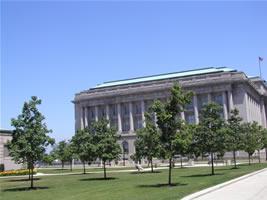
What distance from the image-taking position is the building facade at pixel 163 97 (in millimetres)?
119812

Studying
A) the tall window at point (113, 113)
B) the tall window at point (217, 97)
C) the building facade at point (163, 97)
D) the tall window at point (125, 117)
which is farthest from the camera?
the tall window at point (113, 113)

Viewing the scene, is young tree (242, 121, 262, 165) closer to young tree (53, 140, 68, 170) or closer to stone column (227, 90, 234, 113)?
young tree (53, 140, 68, 170)

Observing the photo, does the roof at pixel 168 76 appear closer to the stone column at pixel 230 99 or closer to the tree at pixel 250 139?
the stone column at pixel 230 99

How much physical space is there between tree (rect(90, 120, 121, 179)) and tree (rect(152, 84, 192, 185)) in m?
12.1

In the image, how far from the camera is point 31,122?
3262 centimetres

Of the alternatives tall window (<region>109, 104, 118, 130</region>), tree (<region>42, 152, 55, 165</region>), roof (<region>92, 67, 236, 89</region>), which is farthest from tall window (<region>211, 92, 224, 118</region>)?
tree (<region>42, 152, 55, 165</region>)

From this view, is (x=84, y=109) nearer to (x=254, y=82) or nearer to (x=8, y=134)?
(x=254, y=82)

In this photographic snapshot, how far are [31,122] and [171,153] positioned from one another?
1102 centimetres

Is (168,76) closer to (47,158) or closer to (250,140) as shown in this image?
(250,140)

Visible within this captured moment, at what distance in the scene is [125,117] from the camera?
457 feet

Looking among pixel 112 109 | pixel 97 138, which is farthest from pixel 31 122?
pixel 112 109

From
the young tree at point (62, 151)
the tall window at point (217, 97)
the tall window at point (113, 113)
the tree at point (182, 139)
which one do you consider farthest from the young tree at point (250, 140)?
the tall window at point (113, 113)

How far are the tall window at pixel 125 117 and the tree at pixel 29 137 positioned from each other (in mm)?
105123

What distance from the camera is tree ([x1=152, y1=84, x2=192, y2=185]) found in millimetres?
30219
